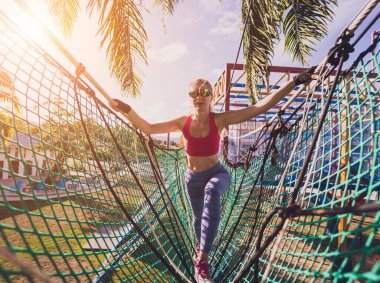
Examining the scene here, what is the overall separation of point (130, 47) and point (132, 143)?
2507 mm

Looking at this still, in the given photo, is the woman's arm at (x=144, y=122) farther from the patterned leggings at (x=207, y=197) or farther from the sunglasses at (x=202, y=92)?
the patterned leggings at (x=207, y=197)

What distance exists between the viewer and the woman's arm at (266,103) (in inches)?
46.3

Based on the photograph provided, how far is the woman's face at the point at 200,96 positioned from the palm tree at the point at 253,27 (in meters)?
2.60

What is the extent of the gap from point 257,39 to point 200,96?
3300 millimetres

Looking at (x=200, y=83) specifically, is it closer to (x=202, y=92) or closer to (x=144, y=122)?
(x=202, y=92)

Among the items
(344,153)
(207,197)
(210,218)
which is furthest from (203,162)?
(344,153)

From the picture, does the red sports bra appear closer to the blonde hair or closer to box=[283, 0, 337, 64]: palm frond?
the blonde hair

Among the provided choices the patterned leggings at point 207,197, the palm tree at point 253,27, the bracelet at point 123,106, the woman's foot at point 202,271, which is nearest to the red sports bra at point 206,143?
the patterned leggings at point 207,197

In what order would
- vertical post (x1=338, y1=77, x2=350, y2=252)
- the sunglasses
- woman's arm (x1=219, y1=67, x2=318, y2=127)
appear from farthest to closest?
the sunglasses
woman's arm (x1=219, y1=67, x2=318, y2=127)
vertical post (x1=338, y1=77, x2=350, y2=252)

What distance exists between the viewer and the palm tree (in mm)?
3709

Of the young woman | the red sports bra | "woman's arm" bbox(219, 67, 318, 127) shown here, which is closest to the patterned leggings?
the young woman

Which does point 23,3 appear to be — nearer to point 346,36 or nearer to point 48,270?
point 346,36

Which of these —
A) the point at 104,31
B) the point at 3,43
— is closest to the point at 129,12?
the point at 104,31

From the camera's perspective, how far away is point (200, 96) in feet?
5.06
